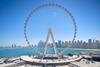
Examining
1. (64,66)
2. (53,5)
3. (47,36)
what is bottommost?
(64,66)

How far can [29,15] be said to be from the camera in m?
51.6

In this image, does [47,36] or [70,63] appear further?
[47,36]

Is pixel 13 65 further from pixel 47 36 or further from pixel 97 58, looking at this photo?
pixel 97 58

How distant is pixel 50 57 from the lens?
147 feet

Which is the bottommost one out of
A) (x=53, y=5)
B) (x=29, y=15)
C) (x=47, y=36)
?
(x=47, y=36)

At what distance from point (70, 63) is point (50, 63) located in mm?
6216

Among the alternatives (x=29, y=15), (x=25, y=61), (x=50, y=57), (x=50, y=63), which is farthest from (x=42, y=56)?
(x=29, y=15)

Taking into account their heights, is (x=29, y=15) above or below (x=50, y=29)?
above

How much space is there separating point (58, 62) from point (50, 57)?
26.8 feet

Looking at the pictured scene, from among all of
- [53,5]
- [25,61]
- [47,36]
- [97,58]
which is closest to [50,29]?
[47,36]

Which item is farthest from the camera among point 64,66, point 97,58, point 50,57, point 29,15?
point 29,15

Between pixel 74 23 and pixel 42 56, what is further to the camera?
pixel 74 23

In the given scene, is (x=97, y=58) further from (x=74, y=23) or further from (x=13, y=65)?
(x=13, y=65)

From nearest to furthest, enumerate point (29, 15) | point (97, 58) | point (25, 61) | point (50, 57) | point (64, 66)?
1. point (64, 66)
2. point (25, 61)
3. point (50, 57)
4. point (97, 58)
5. point (29, 15)
